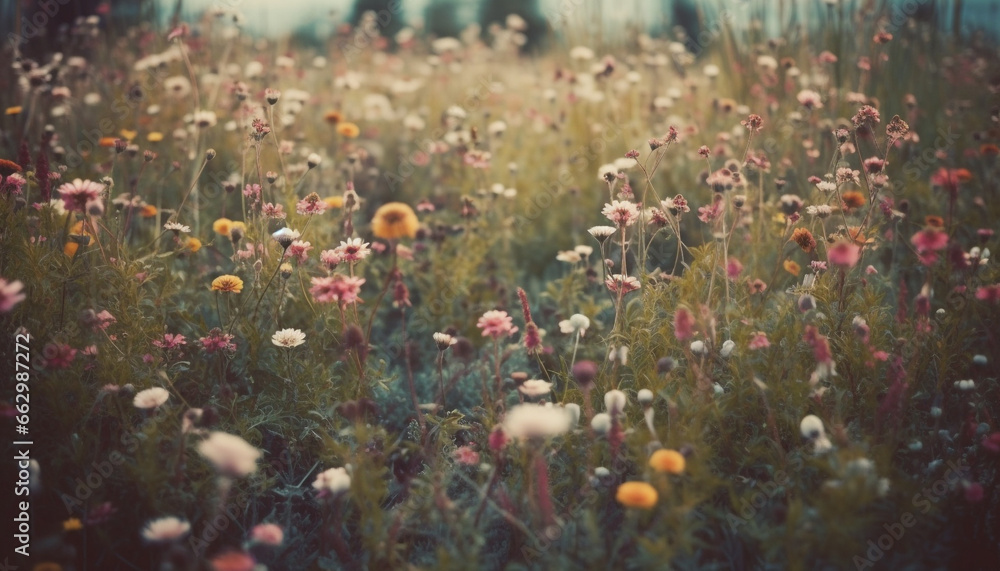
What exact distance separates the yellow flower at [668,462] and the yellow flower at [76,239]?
181 centimetres

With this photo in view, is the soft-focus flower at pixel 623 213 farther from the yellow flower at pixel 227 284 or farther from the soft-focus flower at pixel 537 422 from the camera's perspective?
the yellow flower at pixel 227 284

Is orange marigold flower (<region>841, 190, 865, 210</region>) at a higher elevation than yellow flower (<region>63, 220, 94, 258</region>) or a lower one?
lower

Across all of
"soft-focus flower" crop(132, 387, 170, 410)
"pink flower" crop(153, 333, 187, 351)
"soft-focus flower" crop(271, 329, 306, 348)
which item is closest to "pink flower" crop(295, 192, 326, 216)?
"soft-focus flower" crop(271, 329, 306, 348)

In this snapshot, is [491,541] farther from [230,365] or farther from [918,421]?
[918,421]

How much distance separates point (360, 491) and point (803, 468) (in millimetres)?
1161

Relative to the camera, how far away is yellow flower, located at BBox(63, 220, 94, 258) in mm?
2061

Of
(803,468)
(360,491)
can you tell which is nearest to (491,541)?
(360,491)

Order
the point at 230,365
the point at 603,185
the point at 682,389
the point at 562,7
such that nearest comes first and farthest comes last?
the point at 682,389 < the point at 230,365 < the point at 603,185 < the point at 562,7

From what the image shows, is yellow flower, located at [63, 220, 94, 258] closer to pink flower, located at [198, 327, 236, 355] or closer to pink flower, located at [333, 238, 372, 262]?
pink flower, located at [198, 327, 236, 355]

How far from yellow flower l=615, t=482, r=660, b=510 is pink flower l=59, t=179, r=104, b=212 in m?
1.60

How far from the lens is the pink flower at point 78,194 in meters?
1.76

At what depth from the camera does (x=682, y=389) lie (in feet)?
6.09

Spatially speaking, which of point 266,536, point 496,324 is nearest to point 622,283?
point 496,324

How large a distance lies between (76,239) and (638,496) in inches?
75.0
